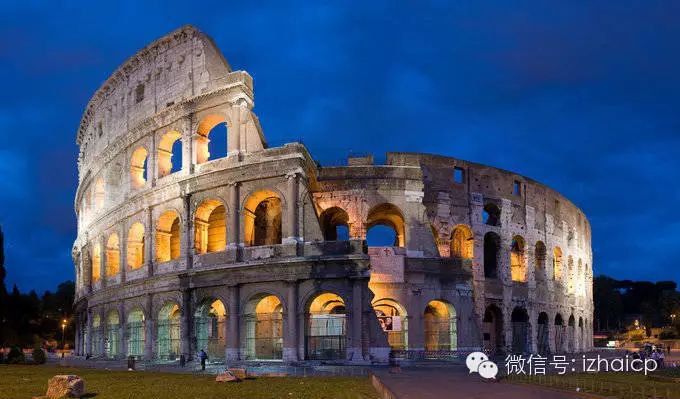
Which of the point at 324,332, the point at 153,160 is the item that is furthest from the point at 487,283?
the point at 153,160

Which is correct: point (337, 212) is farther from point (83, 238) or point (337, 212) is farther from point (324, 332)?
point (83, 238)

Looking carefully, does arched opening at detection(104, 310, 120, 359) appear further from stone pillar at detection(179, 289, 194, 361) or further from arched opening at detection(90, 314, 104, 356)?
stone pillar at detection(179, 289, 194, 361)

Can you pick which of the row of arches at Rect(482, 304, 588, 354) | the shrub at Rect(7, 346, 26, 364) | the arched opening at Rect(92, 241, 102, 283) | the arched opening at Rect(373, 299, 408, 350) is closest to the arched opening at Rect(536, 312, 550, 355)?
the row of arches at Rect(482, 304, 588, 354)

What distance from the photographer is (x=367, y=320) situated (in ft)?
93.7

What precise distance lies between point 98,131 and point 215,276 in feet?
55.2

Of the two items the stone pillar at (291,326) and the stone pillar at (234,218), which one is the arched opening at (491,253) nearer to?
the stone pillar at (291,326)

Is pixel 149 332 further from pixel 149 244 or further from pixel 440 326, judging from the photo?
pixel 440 326

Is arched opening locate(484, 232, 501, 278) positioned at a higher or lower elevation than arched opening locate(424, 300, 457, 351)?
higher

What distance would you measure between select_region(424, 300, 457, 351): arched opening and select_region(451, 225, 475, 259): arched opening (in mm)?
3748

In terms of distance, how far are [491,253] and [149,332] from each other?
2018 cm

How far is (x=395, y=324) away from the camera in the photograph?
33.0 m

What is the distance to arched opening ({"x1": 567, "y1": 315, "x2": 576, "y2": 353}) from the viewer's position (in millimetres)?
46284

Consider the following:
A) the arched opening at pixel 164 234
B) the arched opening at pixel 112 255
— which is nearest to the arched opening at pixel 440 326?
the arched opening at pixel 164 234

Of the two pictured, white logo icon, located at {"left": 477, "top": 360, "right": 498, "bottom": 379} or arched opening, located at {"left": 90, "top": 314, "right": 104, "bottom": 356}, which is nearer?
white logo icon, located at {"left": 477, "top": 360, "right": 498, "bottom": 379}
